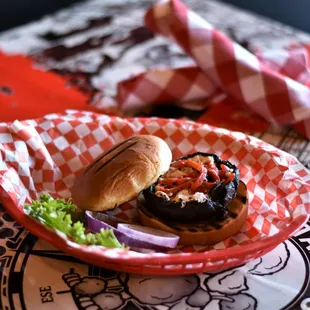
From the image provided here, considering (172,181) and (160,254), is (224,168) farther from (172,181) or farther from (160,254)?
(160,254)

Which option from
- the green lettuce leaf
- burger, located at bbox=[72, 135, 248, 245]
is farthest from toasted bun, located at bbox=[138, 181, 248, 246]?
the green lettuce leaf

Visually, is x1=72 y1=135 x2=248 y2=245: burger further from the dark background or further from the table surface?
the dark background

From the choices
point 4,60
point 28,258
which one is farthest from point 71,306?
point 4,60

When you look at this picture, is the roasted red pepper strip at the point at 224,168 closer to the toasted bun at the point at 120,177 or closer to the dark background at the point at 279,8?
the toasted bun at the point at 120,177

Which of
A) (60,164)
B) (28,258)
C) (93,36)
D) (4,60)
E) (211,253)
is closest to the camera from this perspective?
(211,253)

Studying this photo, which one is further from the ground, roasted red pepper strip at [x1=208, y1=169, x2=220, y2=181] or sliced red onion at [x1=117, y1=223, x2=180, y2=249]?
roasted red pepper strip at [x1=208, y1=169, x2=220, y2=181]

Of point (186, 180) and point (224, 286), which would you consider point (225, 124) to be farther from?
point (224, 286)

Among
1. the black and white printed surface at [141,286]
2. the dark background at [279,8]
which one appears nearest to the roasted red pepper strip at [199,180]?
the black and white printed surface at [141,286]

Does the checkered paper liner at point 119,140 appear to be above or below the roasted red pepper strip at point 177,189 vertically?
below
